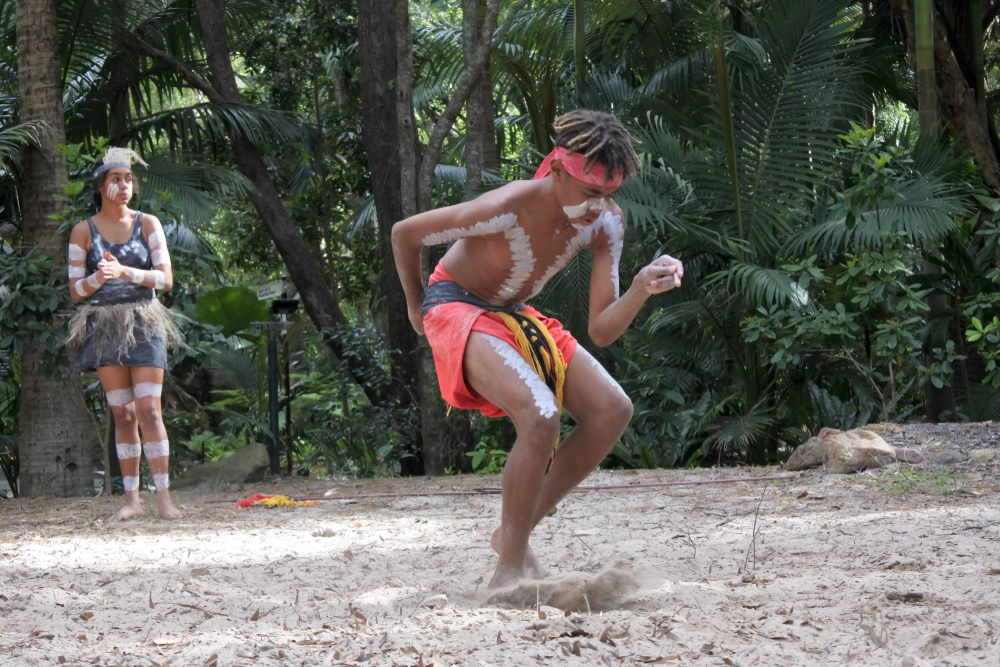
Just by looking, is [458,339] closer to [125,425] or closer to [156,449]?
[156,449]

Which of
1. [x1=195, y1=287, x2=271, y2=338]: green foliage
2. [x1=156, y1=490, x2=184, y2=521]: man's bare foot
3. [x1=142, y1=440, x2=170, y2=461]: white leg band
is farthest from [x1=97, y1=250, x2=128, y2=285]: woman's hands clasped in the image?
[x1=195, y1=287, x2=271, y2=338]: green foliage

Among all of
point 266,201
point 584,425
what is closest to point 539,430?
point 584,425

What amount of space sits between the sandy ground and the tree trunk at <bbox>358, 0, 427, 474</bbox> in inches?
108

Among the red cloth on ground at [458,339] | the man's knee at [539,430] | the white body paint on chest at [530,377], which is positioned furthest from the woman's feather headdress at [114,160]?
the man's knee at [539,430]

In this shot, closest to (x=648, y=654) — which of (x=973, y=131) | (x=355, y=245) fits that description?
(x=973, y=131)

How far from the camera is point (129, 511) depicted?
4.87m

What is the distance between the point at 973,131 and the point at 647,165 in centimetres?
271

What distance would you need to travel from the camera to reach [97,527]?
4594 millimetres

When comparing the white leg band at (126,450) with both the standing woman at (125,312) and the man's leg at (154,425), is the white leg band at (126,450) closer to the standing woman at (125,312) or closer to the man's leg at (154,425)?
the standing woman at (125,312)

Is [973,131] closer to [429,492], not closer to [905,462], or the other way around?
[905,462]

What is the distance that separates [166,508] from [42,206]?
2.49 meters

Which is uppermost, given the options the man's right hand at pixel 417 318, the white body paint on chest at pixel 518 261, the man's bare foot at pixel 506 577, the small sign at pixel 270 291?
the small sign at pixel 270 291

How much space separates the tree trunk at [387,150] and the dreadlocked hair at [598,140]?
4.85m

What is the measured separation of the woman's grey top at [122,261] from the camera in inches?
188
